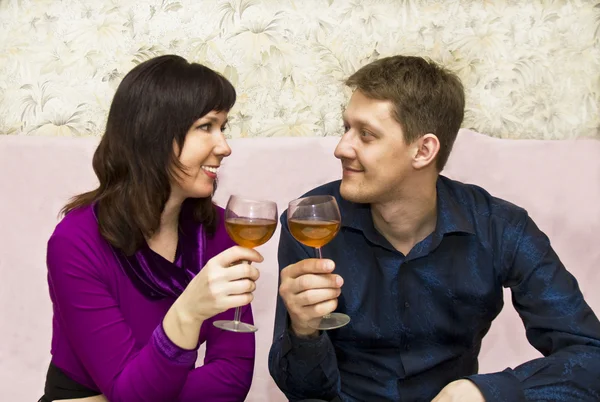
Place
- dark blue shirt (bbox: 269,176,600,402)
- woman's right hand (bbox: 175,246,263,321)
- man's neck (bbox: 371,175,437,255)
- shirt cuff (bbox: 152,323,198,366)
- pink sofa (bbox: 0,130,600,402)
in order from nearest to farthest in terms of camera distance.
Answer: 1. woman's right hand (bbox: 175,246,263,321)
2. shirt cuff (bbox: 152,323,198,366)
3. dark blue shirt (bbox: 269,176,600,402)
4. man's neck (bbox: 371,175,437,255)
5. pink sofa (bbox: 0,130,600,402)

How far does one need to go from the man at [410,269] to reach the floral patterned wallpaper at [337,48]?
2.87 ft

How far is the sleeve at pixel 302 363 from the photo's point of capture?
1.50 metres

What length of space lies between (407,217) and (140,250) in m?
0.64

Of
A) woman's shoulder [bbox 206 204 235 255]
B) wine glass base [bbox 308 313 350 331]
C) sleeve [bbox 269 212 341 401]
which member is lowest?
sleeve [bbox 269 212 341 401]

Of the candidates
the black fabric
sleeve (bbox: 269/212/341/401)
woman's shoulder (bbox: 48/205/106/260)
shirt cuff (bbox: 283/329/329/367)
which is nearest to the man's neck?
sleeve (bbox: 269/212/341/401)

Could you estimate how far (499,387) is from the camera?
136 cm

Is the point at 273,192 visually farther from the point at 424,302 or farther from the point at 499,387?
the point at 499,387

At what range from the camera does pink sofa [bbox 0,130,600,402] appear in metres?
2.20

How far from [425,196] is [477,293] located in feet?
0.86

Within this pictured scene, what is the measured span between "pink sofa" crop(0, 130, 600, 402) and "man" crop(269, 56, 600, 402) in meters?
0.61

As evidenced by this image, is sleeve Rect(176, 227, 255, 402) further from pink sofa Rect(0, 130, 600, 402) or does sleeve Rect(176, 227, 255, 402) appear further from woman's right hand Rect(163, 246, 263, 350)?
pink sofa Rect(0, 130, 600, 402)

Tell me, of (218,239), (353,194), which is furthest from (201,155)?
(353,194)

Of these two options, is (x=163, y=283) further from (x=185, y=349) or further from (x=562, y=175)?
(x=562, y=175)

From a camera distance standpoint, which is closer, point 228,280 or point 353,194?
point 228,280
